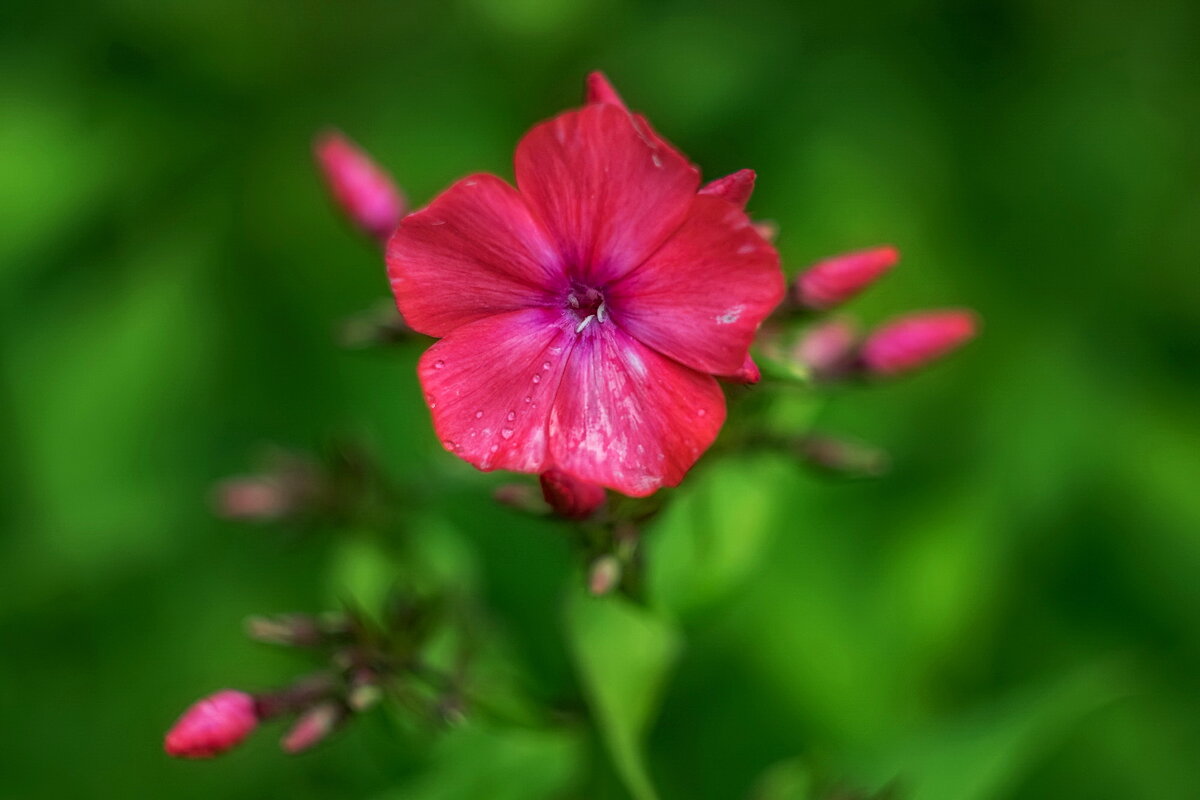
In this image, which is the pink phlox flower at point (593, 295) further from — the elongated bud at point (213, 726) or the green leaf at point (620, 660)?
the elongated bud at point (213, 726)

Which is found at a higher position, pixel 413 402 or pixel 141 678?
pixel 413 402

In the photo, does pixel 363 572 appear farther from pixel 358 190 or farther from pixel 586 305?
pixel 586 305

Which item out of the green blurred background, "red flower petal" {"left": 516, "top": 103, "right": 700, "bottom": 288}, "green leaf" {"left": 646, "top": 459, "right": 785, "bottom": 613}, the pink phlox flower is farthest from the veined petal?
the green blurred background

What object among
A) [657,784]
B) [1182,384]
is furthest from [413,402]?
[1182,384]

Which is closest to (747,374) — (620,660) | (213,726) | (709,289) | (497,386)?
(709,289)

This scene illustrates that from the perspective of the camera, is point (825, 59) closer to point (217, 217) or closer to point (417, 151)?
point (417, 151)

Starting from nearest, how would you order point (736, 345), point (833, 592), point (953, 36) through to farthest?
point (736, 345) < point (833, 592) < point (953, 36)
